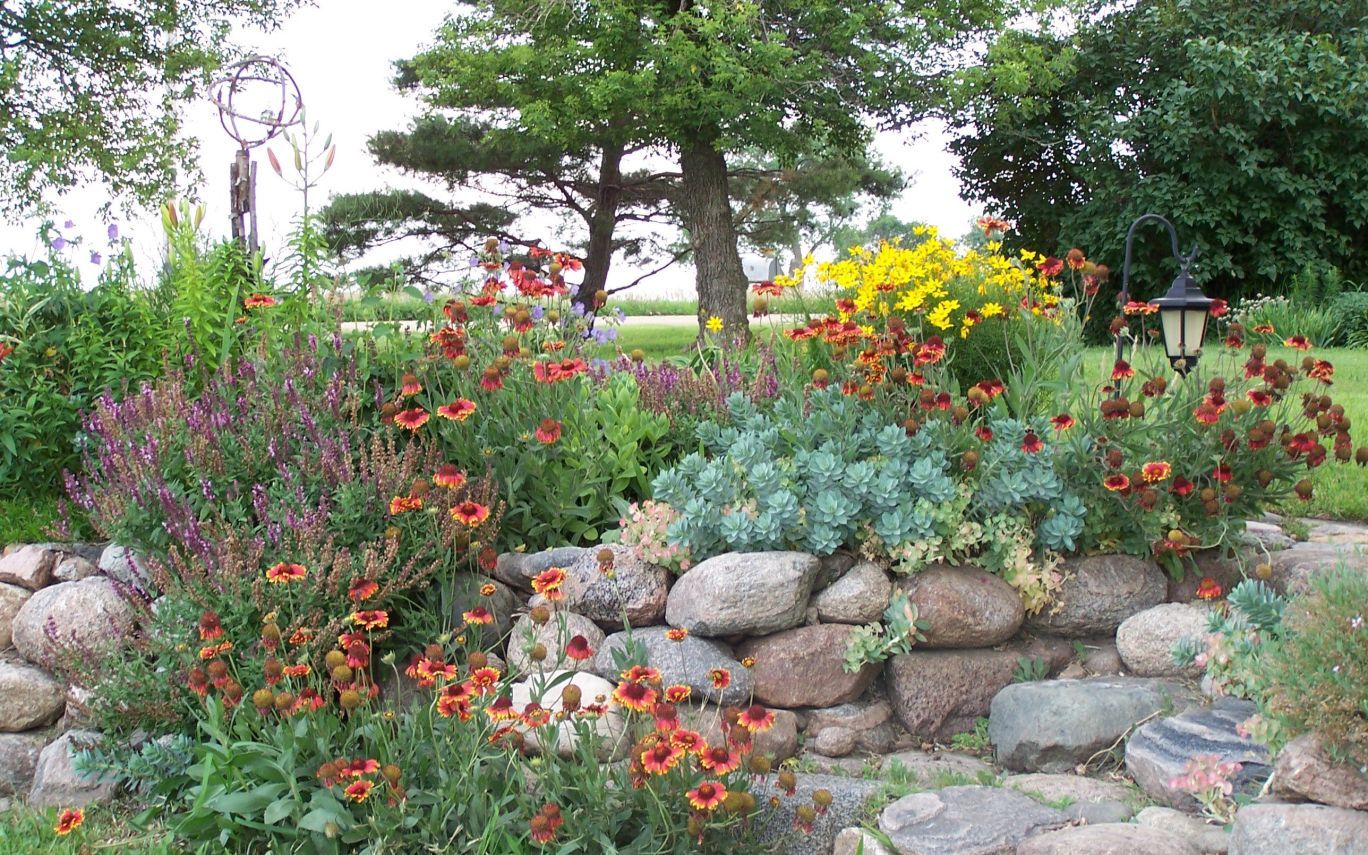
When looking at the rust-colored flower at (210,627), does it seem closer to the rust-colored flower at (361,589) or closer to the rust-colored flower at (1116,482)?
the rust-colored flower at (361,589)

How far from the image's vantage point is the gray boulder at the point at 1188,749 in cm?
298

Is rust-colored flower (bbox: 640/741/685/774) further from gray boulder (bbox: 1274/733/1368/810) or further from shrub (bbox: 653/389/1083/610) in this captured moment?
gray boulder (bbox: 1274/733/1368/810)

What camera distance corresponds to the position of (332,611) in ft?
11.4

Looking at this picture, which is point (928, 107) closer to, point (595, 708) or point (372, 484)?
point (372, 484)

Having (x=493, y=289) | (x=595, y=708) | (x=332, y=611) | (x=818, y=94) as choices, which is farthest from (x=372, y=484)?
(x=818, y=94)

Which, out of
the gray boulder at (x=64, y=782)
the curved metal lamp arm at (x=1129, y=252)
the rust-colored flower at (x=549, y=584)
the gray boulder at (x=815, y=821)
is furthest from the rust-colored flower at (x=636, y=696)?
the curved metal lamp arm at (x=1129, y=252)

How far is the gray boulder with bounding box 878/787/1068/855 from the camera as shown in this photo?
9.26ft

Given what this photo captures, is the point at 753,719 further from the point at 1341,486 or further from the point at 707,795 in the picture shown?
the point at 1341,486

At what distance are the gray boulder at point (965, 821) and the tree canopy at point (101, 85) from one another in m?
13.3

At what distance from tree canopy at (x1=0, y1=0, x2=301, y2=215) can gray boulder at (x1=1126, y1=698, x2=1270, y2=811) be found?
13.5m

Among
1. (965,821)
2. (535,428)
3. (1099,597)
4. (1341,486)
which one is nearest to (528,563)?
(535,428)

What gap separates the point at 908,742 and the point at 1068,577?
0.77 metres

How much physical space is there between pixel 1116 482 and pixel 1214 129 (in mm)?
11519

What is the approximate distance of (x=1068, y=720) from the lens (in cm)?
338
